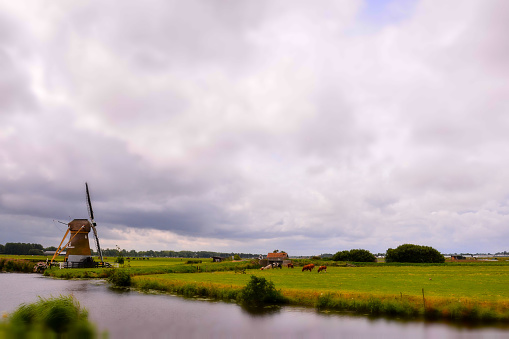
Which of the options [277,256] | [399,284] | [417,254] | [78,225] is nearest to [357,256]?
[417,254]

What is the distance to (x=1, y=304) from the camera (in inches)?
1497

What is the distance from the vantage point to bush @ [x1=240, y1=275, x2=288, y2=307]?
126ft

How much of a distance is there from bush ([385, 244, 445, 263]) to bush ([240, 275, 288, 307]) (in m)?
122

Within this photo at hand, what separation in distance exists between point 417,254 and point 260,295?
12460 cm

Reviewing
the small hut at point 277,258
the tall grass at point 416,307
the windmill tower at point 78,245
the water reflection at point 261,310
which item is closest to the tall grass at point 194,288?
the water reflection at point 261,310

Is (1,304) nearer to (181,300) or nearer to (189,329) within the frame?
(181,300)

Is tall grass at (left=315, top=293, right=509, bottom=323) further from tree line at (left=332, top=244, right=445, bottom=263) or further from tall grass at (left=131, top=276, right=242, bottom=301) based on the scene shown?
tree line at (left=332, top=244, right=445, bottom=263)

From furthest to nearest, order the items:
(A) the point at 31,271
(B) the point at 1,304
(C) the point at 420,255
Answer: (C) the point at 420,255, (A) the point at 31,271, (B) the point at 1,304

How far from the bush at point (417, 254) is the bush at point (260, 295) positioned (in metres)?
122

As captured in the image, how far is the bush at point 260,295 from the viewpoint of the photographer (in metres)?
38.4

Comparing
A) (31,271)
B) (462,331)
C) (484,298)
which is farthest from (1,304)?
(31,271)

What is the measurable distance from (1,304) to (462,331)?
1759 inches

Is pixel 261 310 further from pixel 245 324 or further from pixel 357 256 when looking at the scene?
pixel 357 256

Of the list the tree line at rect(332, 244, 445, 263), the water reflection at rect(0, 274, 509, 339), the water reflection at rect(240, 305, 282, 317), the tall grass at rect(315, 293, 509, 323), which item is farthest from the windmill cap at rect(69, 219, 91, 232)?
the tree line at rect(332, 244, 445, 263)
